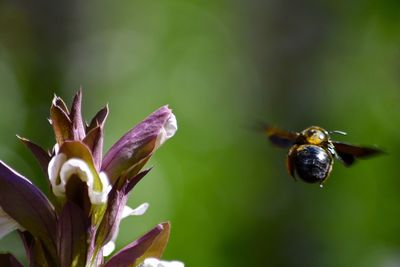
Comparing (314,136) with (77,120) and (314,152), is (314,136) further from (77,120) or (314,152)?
(77,120)

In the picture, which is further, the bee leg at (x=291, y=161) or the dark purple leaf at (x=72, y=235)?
the bee leg at (x=291, y=161)

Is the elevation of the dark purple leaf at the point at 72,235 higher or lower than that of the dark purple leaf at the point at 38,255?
higher

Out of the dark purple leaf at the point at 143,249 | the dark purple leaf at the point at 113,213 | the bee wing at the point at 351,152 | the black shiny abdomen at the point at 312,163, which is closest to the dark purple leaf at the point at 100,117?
the dark purple leaf at the point at 113,213

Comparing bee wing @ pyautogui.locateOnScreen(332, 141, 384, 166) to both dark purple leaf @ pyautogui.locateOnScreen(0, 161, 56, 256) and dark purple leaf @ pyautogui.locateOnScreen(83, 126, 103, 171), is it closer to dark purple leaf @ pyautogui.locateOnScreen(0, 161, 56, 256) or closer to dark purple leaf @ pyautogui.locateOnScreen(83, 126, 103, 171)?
dark purple leaf @ pyautogui.locateOnScreen(83, 126, 103, 171)

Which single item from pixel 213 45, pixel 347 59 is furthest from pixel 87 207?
pixel 213 45

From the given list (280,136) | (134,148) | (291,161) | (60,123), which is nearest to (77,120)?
(60,123)

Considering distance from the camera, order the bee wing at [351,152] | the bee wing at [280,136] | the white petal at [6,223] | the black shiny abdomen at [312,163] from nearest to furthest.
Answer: the white petal at [6,223] → the black shiny abdomen at [312,163] → the bee wing at [351,152] → the bee wing at [280,136]

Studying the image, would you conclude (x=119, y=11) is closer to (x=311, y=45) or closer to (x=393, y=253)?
(x=311, y=45)

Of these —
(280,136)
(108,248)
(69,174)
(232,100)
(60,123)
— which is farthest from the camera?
(232,100)

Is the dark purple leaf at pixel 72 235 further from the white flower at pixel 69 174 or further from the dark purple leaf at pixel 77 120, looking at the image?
the dark purple leaf at pixel 77 120
